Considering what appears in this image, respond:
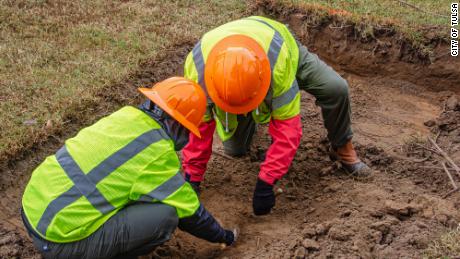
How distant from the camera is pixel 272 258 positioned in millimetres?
3264

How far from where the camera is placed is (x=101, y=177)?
2.84 metres

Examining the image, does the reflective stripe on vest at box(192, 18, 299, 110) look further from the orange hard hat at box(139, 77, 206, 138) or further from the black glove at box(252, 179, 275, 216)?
the black glove at box(252, 179, 275, 216)

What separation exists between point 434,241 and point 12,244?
2708 millimetres

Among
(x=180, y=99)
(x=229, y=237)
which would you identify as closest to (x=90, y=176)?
(x=180, y=99)

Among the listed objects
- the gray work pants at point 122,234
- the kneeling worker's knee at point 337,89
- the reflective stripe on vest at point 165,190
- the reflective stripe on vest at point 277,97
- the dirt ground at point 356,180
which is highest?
the reflective stripe on vest at point 277,97

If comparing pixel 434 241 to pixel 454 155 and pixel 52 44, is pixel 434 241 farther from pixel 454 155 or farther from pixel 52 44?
pixel 52 44

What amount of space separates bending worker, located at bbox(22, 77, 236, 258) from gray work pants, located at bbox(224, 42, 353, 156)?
1174mm

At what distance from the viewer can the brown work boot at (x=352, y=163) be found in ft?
14.6

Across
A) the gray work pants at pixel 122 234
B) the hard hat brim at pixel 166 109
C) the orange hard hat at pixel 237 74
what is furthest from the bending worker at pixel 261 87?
the gray work pants at pixel 122 234

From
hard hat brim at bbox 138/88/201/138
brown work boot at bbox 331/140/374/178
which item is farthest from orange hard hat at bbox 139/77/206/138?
brown work boot at bbox 331/140/374/178

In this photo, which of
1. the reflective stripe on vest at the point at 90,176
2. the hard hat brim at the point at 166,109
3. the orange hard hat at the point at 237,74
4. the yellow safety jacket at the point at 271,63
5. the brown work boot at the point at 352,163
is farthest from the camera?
the brown work boot at the point at 352,163

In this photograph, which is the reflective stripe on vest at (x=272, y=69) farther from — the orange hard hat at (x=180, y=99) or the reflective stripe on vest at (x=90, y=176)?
the reflective stripe on vest at (x=90, y=176)

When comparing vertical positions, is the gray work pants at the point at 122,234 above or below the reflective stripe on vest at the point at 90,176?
below

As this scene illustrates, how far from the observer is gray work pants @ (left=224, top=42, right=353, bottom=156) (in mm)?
3980
